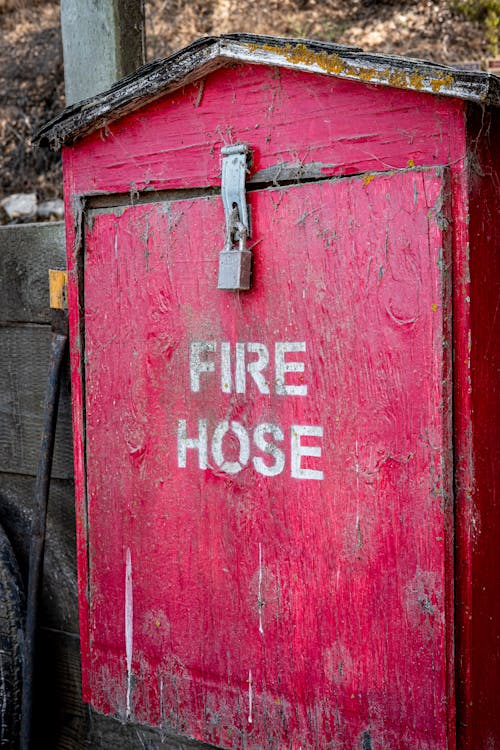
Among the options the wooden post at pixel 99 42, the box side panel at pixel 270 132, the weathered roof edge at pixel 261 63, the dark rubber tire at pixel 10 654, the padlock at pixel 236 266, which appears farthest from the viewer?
the wooden post at pixel 99 42

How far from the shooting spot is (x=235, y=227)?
157 centimetres

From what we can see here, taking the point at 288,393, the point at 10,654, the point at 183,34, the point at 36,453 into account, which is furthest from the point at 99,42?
the point at 183,34

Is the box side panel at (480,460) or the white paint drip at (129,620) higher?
the box side panel at (480,460)

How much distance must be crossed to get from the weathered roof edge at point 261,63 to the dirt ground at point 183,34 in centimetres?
268

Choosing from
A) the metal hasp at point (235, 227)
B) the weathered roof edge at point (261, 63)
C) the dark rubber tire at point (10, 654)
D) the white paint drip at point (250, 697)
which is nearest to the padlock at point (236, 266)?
the metal hasp at point (235, 227)

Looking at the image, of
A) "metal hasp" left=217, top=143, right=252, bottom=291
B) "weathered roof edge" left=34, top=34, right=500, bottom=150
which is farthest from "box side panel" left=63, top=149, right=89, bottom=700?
"metal hasp" left=217, top=143, right=252, bottom=291

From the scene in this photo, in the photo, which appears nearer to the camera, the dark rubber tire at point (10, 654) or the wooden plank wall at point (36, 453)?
the dark rubber tire at point (10, 654)

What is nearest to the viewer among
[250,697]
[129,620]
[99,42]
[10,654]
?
[250,697]

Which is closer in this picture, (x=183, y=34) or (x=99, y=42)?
(x=99, y=42)

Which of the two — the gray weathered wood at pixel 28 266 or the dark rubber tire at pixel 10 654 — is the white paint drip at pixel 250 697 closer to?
the dark rubber tire at pixel 10 654

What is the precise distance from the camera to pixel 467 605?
55.2 inches

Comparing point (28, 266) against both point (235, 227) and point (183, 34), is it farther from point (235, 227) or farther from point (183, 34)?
point (183, 34)

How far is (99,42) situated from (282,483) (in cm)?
155

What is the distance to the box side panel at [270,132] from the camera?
1395mm
